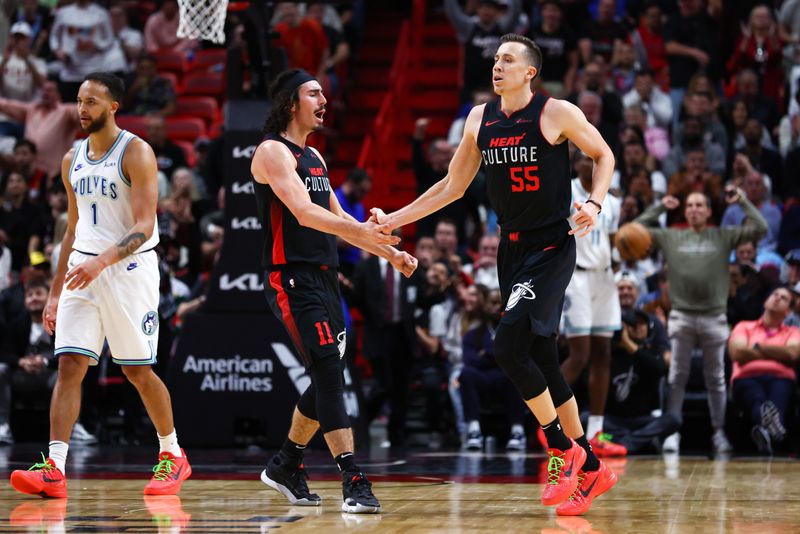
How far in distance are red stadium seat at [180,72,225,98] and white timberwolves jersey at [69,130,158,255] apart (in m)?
11.0

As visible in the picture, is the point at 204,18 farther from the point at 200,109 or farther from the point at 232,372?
the point at 200,109

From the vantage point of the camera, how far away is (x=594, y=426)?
35.3ft

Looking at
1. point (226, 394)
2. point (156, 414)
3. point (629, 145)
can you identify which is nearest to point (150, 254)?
point (156, 414)

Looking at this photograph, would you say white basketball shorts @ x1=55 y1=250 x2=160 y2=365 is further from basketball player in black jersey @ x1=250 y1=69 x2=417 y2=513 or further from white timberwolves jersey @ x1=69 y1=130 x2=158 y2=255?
basketball player in black jersey @ x1=250 y1=69 x2=417 y2=513

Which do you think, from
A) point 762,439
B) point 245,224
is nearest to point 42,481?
point 245,224

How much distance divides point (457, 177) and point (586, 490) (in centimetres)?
186

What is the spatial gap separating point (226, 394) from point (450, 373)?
8.12 ft

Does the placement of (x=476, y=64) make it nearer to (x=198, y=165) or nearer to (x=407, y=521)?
(x=198, y=165)

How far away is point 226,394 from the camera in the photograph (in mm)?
11172

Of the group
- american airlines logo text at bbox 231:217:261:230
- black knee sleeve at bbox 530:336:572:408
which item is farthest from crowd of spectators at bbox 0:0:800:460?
black knee sleeve at bbox 530:336:572:408

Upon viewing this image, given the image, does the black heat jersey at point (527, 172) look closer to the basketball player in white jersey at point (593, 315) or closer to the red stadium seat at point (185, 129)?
the basketball player in white jersey at point (593, 315)

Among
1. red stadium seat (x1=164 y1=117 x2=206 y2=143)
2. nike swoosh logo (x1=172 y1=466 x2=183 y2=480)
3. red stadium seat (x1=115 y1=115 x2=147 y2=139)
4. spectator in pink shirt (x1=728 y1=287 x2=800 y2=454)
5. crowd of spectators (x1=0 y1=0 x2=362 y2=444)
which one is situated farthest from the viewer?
red stadium seat (x1=164 y1=117 x2=206 y2=143)

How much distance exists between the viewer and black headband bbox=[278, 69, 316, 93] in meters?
7.13

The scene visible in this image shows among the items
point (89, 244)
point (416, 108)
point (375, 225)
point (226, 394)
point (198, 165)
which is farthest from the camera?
point (416, 108)
